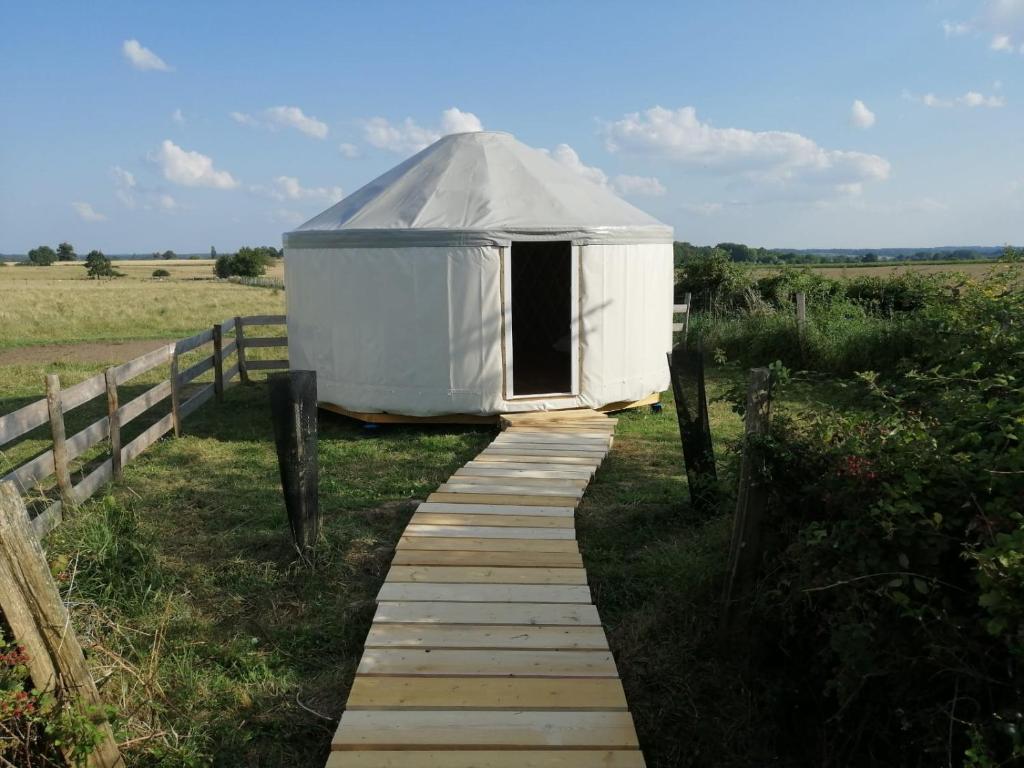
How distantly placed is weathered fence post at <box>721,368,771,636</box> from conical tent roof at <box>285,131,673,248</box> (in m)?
4.17

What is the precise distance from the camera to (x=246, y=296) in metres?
28.8

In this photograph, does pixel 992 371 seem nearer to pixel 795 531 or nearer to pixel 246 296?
pixel 795 531

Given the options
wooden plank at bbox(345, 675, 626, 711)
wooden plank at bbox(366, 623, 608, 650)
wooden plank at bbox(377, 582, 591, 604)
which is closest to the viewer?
wooden plank at bbox(345, 675, 626, 711)

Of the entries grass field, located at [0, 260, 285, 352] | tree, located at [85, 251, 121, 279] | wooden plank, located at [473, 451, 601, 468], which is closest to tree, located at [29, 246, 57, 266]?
tree, located at [85, 251, 121, 279]

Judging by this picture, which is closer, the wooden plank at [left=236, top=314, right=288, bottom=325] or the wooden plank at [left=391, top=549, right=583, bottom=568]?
the wooden plank at [left=391, top=549, right=583, bottom=568]

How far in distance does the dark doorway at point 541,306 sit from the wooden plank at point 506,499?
4715 millimetres

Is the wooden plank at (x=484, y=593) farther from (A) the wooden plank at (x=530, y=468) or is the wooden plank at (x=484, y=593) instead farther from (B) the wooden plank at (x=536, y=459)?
(B) the wooden plank at (x=536, y=459)

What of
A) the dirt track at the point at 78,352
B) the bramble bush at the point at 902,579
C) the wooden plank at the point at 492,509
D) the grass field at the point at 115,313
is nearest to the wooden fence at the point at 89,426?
the wooden plank at the point at 492,509

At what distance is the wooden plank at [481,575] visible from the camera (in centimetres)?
346

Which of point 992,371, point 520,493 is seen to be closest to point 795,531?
point 992,371

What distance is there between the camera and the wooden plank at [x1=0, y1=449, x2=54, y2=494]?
4.31 m

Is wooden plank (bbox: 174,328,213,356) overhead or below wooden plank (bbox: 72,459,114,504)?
overhead

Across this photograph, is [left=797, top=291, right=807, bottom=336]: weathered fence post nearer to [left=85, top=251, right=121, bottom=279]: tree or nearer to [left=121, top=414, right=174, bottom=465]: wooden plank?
[left=121, top=414, right=174, bottom=465]: wooden plank

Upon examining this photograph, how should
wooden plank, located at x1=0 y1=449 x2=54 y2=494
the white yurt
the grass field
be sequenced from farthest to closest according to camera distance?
the grass field < the white yurt < wooden plank, located at x1=0 y1=449 x2=54 y2=494
